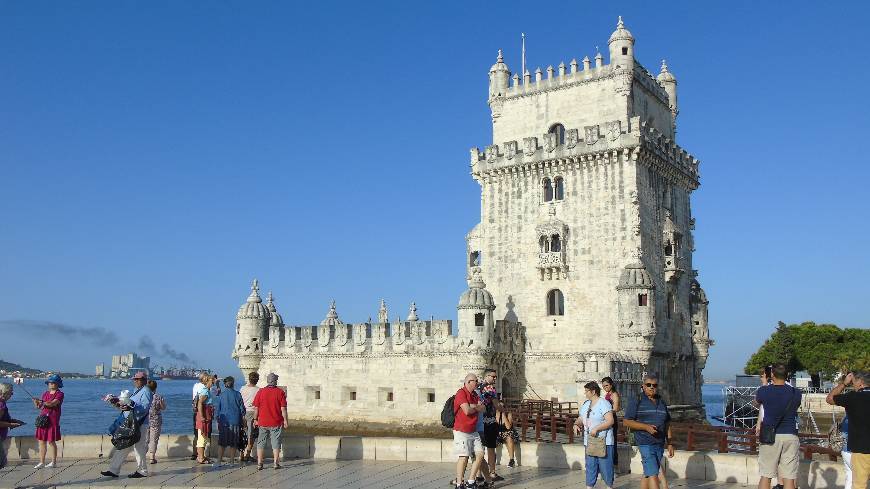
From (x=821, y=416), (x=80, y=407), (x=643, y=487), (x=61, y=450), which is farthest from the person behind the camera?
(x=80, y=407)

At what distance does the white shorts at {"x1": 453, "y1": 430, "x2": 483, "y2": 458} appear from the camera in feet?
45.4

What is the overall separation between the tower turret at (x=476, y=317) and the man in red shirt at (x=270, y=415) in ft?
68.2

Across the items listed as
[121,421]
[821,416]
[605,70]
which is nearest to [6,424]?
[121,421]

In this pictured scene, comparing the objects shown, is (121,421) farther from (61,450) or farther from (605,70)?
(605,70)

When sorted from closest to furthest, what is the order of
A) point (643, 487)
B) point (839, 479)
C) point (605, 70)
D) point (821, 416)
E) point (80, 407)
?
point (643, 487) < point (839, 479) < point (605, 70) < point (821, 416) < point (80, 407)

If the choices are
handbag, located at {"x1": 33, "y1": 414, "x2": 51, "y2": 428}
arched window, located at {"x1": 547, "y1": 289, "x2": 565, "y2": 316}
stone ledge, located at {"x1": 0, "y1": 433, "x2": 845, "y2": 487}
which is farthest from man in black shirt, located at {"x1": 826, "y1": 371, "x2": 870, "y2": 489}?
arched window, located at {"x1": 547, "y1": 289, "x2": 565, "y2": 316}

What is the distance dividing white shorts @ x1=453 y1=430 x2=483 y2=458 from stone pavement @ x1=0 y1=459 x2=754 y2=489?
3.16 ft

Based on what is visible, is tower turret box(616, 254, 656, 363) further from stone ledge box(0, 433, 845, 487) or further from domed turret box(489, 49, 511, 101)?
stone ledge box(0, 433, 845, 487)

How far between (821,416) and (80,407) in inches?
3011

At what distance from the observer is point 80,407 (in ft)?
300

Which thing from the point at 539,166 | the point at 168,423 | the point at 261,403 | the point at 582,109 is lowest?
the point at 168,423

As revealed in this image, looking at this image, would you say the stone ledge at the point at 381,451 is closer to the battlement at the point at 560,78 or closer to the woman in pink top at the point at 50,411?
the woman in pink top at the point at 50,411

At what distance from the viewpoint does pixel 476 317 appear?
121ft

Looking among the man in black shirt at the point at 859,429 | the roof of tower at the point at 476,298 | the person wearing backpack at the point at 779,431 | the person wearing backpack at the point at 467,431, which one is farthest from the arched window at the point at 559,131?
the man in black shirt at the point at 859,429
